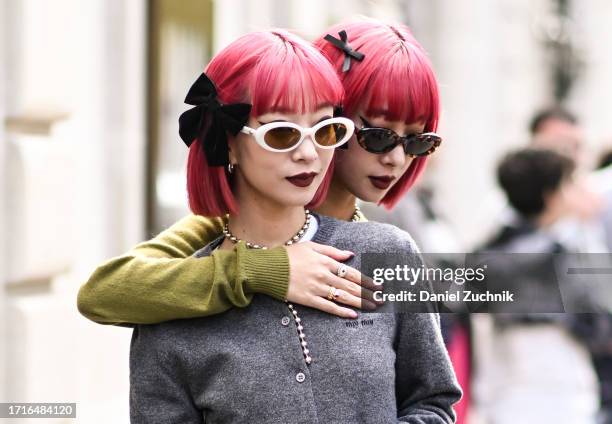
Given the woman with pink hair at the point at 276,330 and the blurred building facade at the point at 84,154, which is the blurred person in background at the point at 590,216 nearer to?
the blurred building facade at the point at 84,154

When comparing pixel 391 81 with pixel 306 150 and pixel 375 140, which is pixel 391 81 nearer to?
pixel 375 140

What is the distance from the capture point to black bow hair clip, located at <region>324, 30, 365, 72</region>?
2961 mm

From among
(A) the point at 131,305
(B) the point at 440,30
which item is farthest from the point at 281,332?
(B) the point at 440,30

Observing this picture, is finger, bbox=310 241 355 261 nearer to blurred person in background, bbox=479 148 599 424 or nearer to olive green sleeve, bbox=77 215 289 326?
olive green sleeve, bbox=77 215 289 326

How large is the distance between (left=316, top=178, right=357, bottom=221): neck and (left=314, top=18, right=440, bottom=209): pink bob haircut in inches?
7.7

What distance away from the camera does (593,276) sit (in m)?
3.61

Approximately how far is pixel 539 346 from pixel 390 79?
2677 mm

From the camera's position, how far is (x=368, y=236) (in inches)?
109

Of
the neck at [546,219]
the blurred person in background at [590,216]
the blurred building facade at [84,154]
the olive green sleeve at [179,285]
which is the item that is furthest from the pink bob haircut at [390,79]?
the neck at [546,219]

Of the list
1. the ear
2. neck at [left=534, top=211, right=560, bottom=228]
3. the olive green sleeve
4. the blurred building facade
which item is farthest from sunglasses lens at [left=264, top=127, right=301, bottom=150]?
neck at [left=534, top=211, right=560, bottom=228]

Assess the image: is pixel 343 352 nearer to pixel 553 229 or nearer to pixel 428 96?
pixel 428 96

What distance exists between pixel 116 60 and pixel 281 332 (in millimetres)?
3853

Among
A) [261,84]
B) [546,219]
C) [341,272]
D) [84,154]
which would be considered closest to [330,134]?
[261,84]
